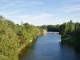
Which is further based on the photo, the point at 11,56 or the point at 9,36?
the point at 9,36

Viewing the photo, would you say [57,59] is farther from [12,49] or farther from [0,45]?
[0,45]

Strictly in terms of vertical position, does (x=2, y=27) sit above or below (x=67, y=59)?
above

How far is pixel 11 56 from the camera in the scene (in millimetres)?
38531

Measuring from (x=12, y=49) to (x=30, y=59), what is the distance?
10.7 metres

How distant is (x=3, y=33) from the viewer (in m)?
39.2

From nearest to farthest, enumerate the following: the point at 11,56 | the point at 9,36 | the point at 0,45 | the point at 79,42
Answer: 1. the point at 0,45
2. the point at 11,56
3. the point at 9,36
4. the point at 79,42

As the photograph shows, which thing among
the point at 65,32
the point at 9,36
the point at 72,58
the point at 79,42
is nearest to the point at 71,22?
the point at 65,32

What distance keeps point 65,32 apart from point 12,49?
75061 millimetres

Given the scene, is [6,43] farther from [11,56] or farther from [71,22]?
[71,22]

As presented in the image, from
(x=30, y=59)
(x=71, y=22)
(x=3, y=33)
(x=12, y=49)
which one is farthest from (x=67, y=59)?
(x=71, y=22)

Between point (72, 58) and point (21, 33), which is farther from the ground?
point (21, 33)

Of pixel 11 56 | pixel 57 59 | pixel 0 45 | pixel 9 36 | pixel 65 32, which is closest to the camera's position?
pixel 0 45

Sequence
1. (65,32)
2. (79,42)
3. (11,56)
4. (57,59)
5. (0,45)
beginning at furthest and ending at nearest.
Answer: (65,32), (79,42), (57,59), (11,56), (0,45)

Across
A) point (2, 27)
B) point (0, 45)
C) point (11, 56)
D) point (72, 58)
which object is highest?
point (2, 27)
